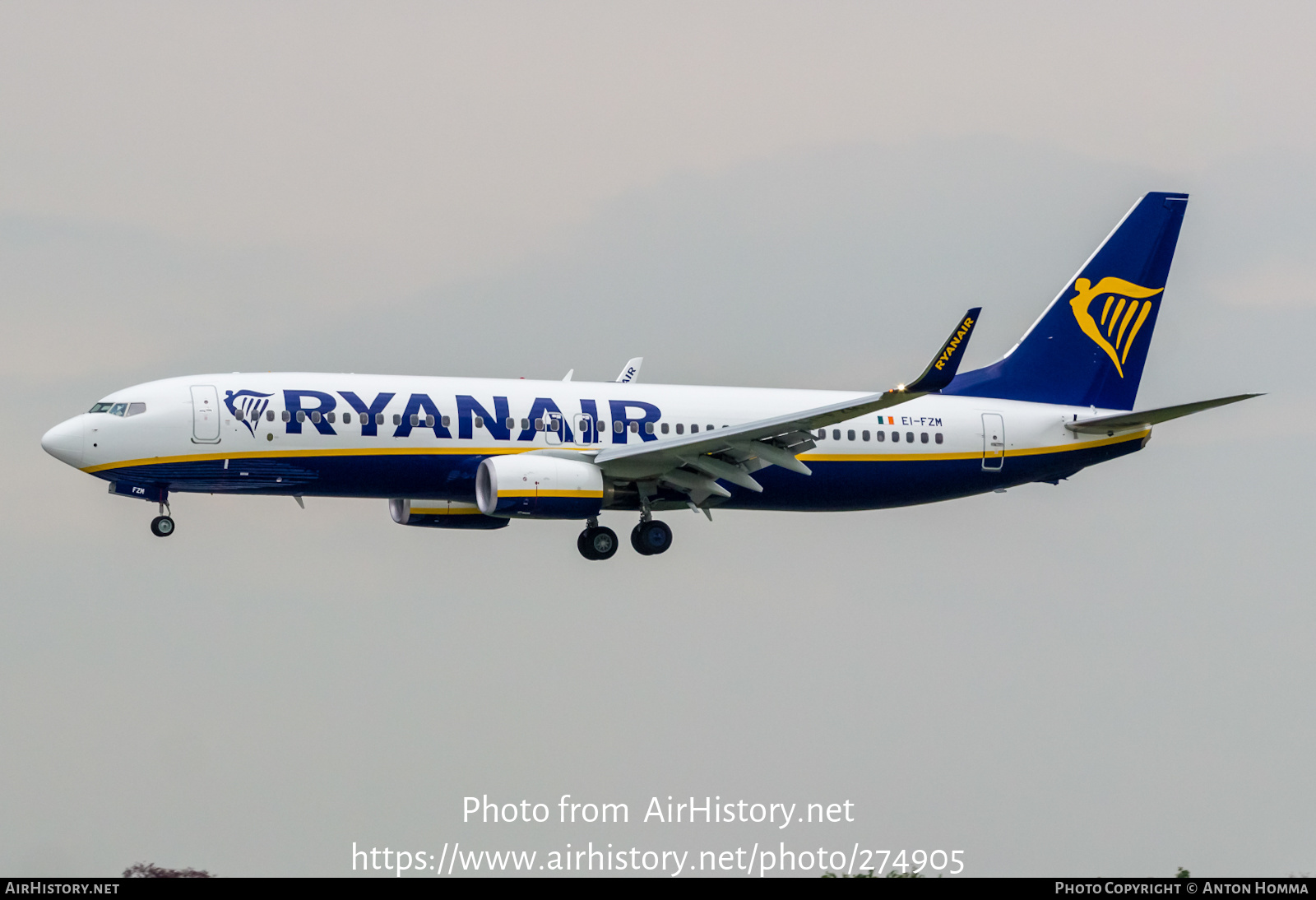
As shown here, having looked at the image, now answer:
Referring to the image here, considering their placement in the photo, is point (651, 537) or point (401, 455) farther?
point (651, 537)

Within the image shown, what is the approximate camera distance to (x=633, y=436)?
176 feet

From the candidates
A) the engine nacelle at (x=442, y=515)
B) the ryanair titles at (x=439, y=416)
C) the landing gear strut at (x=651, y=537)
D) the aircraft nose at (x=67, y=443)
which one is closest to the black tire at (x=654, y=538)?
the landing gear strut at (x=651, y=537)

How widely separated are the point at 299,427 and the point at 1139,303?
27498mm

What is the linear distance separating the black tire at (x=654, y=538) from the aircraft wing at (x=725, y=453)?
1233 millimetres

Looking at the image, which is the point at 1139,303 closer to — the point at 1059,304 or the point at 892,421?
the point at 1059,304

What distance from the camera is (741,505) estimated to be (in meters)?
56.0

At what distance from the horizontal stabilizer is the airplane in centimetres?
9

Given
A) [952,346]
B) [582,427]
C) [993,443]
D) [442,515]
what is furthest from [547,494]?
[993,443]

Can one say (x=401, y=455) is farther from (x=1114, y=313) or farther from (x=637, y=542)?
(x=1114, y=313)

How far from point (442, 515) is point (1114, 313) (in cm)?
2216

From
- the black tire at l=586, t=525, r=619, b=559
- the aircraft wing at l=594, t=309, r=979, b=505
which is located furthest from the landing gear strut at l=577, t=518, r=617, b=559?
the aircraft wing at l=594, t=309, r=979, b=505

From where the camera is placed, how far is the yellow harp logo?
61125 mm

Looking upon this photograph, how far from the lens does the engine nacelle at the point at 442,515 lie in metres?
56.7

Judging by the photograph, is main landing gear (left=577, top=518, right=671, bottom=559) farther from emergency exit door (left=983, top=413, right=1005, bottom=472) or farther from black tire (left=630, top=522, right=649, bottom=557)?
emergency exit door (left=983, top=413, right=1005, bottom=472)
